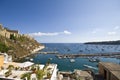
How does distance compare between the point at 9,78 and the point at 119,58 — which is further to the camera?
the point at 119,58

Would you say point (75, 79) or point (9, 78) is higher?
point (9, 78)

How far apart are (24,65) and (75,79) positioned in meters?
8.92

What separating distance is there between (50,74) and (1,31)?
261 ft

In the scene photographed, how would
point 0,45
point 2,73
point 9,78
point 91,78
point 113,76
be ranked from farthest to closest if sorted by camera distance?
point 0,45
point 91,78
point 113,76
point 2,73
point 9,78

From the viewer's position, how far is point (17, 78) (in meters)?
16.5

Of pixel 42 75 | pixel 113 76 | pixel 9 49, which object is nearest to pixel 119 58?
pixel 9 49

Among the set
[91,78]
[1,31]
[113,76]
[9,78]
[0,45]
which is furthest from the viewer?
[1,31]

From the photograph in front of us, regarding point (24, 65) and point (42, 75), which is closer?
point (42, 75)

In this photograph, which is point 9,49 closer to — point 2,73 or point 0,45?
point 0,45

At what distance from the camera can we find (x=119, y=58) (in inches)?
3615

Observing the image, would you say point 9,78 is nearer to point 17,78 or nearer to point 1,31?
point 17,78

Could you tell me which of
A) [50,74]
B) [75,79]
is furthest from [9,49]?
[50,74]

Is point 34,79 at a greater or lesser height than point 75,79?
greater

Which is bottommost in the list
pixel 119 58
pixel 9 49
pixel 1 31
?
pixel 119 58
